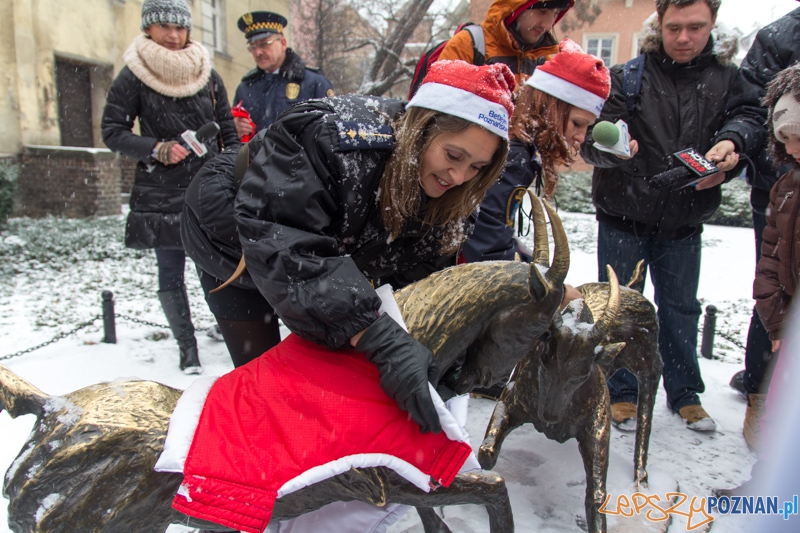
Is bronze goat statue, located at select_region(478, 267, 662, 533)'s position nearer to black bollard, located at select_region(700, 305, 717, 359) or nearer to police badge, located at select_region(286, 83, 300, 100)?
black bollard, located at select_region(700, 305, 717, 359)

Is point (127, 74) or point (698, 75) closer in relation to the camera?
point (698, 75)

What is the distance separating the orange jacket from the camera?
3.00 metres

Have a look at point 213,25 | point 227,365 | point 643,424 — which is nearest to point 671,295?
point 643,424

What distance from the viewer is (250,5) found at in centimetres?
1636

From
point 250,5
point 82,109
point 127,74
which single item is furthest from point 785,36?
point 250,5

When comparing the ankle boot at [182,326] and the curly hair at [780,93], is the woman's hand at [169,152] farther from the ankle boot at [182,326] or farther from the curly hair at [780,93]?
the curly hair at [780,93]

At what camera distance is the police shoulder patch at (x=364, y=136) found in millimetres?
1699

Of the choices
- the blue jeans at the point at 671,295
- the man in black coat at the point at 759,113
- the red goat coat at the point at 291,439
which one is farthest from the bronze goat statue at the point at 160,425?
the man in black coat at the point at 759,113

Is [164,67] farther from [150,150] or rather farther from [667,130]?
[667,130]

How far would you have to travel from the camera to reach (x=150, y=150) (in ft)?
12.5

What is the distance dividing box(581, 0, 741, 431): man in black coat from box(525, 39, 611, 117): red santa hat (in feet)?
1.31

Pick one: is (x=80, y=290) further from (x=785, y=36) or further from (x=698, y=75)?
(x=785, y=36)

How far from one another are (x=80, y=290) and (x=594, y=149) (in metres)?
6.07

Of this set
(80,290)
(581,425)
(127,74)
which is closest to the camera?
(581,425)
